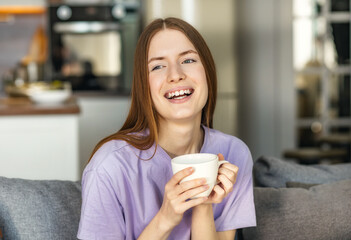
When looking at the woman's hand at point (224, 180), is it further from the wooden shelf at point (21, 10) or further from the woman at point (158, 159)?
the wooden shelf at point (21, 10)

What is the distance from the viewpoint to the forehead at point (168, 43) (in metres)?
1.27

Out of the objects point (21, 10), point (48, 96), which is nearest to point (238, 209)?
point (48, 96)

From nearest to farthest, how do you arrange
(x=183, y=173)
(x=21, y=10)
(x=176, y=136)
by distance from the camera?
1. (x=183, y=173)
2. (x=176, y=136)
3. (x=21, y=10)

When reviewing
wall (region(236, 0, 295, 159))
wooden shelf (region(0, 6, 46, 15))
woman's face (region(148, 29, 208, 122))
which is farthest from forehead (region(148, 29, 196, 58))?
wooden shelf (region(0, 6, 46, 15))

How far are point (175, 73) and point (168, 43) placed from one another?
0.31 feet

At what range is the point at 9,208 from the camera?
1.23 meters

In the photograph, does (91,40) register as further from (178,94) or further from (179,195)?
(179,195)

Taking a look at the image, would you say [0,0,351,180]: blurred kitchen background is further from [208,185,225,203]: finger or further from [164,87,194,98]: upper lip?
[208,185,225,203]: finger

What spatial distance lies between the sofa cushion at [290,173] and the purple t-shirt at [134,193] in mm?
292

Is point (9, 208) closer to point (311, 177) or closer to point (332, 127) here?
point (311, 177)

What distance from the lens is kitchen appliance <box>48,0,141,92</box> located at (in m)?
4.57

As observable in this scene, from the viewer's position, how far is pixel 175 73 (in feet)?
4.06

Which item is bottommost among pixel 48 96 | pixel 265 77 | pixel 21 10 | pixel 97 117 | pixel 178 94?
pixel 97 117

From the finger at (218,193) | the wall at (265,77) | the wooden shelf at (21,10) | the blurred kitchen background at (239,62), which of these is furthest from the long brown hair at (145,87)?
the wooden shelf at (21,10)
